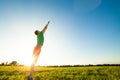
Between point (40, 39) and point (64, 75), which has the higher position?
point (40, 39)

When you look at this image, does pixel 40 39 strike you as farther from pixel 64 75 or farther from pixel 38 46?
pixel 64 75

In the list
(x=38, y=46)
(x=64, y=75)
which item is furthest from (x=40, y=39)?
(x=64, y=75)

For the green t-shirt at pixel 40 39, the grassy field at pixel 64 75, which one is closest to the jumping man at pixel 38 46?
the green t-shirt at pixel 40 39

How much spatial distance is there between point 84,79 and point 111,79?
2903 mm

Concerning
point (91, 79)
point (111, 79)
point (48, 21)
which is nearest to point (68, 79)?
point (91, 79)

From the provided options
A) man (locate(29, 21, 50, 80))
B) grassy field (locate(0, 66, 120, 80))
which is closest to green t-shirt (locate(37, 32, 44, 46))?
man (locate(29, 21, 50, 80))

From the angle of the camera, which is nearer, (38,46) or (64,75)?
(38,46)

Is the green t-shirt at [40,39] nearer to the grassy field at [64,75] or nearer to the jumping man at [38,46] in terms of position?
the jumping man at [38,46]

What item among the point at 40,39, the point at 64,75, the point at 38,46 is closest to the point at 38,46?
the point at 38,46

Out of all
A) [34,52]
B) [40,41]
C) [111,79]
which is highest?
[40,41]

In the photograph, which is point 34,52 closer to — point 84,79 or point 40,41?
point 40,41

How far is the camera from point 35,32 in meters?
13.1

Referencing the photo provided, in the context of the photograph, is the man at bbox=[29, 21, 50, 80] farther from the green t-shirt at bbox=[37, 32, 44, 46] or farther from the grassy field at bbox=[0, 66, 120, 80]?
the grassy field at bbox=[0, 66, 120, 80]

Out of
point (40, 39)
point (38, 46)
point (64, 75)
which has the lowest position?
point (64, 75)
